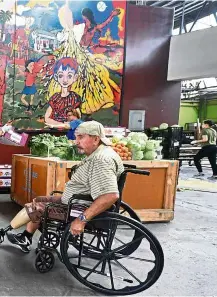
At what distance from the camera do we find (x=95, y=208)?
8.23 ft

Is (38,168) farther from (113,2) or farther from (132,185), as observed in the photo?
(113,2)

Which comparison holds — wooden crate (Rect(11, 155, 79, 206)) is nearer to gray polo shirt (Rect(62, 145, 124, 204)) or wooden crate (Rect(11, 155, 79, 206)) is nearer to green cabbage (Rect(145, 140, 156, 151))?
green cabbage (Rect(145, 140, 156, 151))

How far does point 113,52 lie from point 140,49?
71 centimetres

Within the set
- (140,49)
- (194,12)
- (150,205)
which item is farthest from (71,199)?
(194,12)

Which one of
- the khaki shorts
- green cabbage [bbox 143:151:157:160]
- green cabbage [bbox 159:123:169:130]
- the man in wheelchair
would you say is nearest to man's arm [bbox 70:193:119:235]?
the man in wheelchair

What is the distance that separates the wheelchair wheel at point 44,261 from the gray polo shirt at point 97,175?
0.48m

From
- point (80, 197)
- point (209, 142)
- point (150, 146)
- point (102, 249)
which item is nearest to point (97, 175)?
point (80, 197)

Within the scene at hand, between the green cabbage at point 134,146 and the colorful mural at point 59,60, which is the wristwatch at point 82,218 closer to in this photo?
the green cabbage at point 134,146

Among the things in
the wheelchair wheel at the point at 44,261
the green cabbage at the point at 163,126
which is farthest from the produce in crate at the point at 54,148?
the green cabbage at the point at 163,126

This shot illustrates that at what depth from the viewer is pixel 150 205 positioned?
4.63 meters

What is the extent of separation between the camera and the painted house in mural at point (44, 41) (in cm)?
631

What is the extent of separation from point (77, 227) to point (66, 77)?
456 centimetres

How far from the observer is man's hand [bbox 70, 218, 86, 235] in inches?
99.2

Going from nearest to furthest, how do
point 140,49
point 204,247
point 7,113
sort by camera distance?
point 204,247 < point 7,113 < point 140,49
